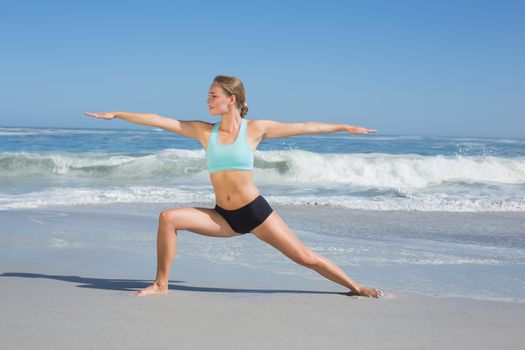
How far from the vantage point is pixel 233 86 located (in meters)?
4.49

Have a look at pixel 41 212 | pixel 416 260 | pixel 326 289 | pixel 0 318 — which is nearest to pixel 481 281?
pixel 416 260

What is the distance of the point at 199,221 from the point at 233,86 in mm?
1029

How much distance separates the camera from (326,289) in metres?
4.89

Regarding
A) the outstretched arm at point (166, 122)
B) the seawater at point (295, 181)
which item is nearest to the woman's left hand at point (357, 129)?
the outstretched arm at point (166, 122)

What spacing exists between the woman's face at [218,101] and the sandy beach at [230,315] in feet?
4.50

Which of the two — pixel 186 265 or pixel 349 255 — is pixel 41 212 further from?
pixel 349 255

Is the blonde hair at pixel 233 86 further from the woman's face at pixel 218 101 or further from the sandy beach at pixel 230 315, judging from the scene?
the sandy beach at pixel 230 315

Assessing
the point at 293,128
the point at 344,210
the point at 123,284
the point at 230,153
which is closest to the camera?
the point at 230,153

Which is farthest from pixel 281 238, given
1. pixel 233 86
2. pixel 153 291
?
pixel 233 86

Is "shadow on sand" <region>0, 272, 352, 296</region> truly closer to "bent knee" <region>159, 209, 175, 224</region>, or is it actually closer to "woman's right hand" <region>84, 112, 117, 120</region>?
"bent knee" <region>159, 209, 175, 224</region>

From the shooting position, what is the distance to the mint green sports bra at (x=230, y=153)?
14.5ft

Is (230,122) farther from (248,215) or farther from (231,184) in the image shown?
(248,215)

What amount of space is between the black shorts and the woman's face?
71cm

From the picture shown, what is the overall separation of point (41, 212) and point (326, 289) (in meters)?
5.83
